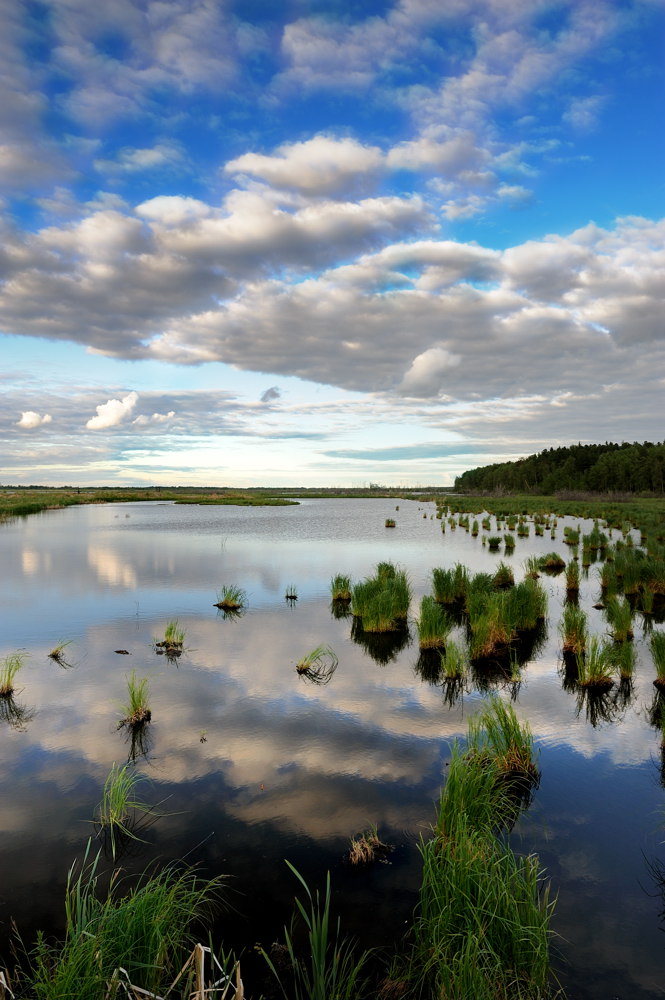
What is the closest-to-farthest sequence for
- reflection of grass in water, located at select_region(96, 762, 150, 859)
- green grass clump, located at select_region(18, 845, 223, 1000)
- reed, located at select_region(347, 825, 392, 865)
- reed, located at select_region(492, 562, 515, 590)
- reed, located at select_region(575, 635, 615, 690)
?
green grass clump, located at select_region(18, 845, 223, 1000)
reed, located at select_region(347, 825, 392, 865)
reflection of grass in water, located at select_region(96, 762, 150, 859)
reed, located at select_region(575, 635, 615, 690)
reed, located at select_region(492, 562, 515, 590)

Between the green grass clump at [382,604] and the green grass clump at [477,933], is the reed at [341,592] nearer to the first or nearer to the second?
the green grass clump at [382,604]

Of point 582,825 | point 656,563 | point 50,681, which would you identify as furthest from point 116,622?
point 656,563

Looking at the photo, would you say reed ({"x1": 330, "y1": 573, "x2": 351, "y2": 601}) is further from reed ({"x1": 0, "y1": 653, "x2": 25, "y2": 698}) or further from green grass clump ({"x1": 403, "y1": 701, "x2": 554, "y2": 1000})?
green grass clump ({"x1": 403, "y1": 701, "x2": 554, "y2": 1000})

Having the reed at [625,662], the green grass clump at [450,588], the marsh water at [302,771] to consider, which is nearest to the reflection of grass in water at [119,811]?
the marsh water at [302,771]

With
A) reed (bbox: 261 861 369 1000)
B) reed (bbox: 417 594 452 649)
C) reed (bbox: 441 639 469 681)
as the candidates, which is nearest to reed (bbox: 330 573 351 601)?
reed (bbox: 417 594 452 649)

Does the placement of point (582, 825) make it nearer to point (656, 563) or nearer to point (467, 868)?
point (467, 868)

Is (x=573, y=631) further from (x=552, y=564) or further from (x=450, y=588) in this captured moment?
(x=552, y=564)

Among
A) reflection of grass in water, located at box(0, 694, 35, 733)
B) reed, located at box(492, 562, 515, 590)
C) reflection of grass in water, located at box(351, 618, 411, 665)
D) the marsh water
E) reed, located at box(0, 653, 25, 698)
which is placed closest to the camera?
the marsh water

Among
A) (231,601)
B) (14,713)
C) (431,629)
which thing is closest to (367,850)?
(14,713)

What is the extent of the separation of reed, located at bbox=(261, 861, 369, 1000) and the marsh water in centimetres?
25

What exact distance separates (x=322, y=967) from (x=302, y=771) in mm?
4728

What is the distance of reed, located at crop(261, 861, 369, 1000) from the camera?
4105 mm

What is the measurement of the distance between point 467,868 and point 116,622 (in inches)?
642

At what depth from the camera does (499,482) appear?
592 ft
